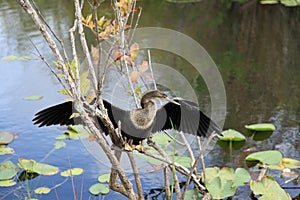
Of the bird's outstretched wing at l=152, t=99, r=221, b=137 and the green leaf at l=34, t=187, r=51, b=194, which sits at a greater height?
the bird's outstretched wing at l=152, t=99, r=221, b=137

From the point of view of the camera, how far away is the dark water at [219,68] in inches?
125

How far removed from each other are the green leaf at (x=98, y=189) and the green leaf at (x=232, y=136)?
94cm

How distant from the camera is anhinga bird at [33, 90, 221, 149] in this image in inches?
69.2

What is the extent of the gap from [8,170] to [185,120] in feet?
4.40

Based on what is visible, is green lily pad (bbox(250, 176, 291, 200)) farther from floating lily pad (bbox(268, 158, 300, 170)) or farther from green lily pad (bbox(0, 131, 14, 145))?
green lily pad (bbox(0, 131, 14, 145))

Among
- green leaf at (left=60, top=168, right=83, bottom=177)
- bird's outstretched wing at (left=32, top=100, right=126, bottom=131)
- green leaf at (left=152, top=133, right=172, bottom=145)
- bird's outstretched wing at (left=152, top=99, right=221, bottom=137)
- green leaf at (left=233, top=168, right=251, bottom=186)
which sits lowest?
green leaf at (left=60, top=168, right=83, bottom=177)

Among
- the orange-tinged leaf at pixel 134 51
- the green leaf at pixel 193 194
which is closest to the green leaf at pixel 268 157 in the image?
the green leaf at pixel 193 194

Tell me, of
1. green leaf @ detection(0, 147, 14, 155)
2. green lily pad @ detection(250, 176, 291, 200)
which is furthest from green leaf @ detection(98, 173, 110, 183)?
green lily pad @ detection(250, 176, 291, 200)

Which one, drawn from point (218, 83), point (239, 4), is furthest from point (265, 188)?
point (239, 4)

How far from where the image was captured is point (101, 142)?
1.53 m

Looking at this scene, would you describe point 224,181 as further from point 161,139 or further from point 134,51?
point 134,51

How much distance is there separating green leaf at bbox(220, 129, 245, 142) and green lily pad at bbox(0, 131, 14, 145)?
1436 mm

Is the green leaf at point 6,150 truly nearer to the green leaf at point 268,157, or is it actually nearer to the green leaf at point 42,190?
the green leaf at point 42,190

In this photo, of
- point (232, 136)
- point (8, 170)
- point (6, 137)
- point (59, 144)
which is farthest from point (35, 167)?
point (232, 136)
